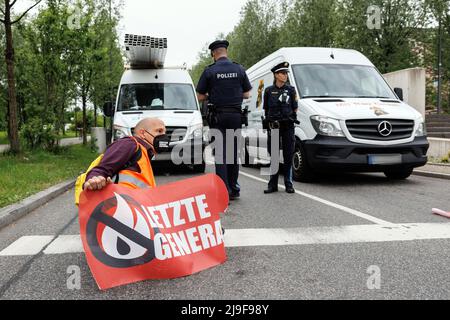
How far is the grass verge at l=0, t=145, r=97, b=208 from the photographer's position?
22.2 feet

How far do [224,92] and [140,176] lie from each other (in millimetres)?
2743

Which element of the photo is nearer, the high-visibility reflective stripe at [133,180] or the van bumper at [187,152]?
the high-visibility reflective stripe at [133,180]

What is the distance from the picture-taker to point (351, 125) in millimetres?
7465

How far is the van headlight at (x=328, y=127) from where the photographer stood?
748 cm

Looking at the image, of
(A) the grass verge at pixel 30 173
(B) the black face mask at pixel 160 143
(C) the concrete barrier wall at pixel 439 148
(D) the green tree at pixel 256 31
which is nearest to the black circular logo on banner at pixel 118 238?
(B) the black face mask at pixel 160 143

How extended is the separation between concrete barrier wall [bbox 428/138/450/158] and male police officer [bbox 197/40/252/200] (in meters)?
8.86

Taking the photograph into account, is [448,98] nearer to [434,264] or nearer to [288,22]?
[288,22]

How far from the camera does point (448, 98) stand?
36062 millimetres

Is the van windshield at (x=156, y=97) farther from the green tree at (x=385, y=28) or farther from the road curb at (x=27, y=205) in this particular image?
the green tree at (x=385, y=28)

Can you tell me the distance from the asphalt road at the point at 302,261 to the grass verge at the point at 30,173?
1.01 meters

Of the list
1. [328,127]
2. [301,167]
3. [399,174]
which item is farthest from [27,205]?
[399,174]

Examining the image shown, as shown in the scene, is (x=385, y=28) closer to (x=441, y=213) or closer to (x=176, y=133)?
(x=176, y=133)
